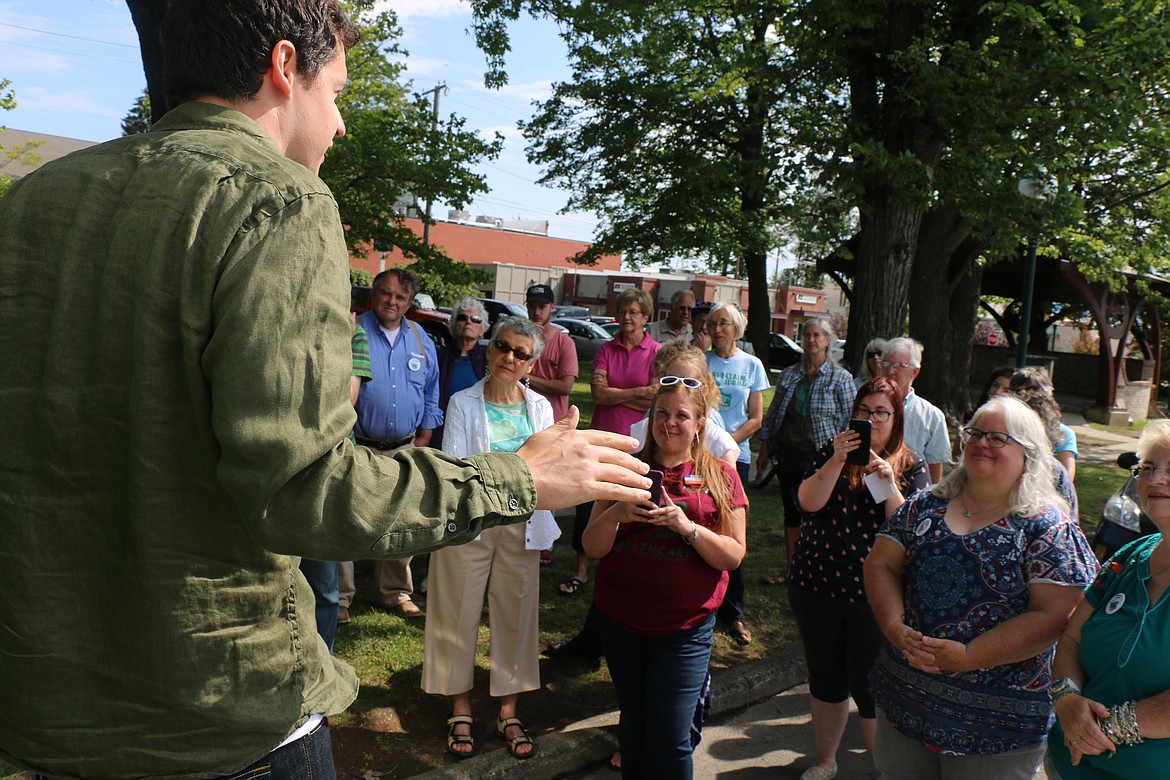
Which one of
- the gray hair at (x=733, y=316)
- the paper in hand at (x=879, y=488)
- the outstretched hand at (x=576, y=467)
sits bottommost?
the paper in hand at (x=879, y=488)

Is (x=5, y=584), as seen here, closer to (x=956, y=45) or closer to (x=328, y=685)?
(x=328, y=685)

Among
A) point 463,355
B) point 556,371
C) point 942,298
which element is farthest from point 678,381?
point 942,298

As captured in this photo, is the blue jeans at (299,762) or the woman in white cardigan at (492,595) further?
the woman in white cardigan at (492,595)

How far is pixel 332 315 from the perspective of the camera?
3.87 ft

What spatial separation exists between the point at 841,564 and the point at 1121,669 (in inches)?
58.4

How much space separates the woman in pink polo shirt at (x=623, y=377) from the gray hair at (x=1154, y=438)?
3411 mm

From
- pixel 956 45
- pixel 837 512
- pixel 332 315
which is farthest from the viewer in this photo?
pixel 956 45

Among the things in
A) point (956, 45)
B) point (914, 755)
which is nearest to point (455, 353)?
A: point (914, 755)

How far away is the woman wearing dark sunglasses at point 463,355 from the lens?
21.7 feet

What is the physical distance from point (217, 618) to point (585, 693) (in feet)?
12.7

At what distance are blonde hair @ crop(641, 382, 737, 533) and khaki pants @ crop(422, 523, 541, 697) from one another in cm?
99

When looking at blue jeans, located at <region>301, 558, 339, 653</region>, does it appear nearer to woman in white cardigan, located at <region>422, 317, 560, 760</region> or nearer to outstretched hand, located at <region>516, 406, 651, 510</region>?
woman in white cardigan, located at <region>422, 317, 560, 760</region>

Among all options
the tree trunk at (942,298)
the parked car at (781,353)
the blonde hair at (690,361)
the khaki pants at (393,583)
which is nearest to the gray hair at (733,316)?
the blonde hair at (690,361)

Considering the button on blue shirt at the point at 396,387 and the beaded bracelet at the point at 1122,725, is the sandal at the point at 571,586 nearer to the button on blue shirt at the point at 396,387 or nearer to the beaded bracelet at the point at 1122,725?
the button on blue shirt at the point at 396,387
